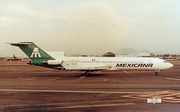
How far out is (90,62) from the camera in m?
16.7

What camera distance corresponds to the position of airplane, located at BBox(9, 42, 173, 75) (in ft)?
51.4

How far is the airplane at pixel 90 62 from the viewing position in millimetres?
15664

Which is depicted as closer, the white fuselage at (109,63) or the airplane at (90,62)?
the airplane at (90,62)

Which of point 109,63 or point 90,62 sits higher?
point 90,62

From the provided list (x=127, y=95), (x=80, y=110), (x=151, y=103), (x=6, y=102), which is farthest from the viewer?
(x=127, y=95)

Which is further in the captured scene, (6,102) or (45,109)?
(6,102)

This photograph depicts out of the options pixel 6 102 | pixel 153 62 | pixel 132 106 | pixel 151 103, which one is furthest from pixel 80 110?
pixel 153 62

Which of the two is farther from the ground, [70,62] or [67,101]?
[70,62]

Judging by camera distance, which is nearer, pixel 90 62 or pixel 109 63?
pixel 90 62

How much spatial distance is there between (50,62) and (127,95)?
916 centimetres

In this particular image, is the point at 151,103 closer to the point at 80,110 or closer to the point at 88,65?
the point at 80,110

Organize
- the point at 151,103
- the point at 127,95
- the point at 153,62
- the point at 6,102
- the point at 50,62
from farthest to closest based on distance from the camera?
the point at 153,62, the point at 50,62, the point at 127,95, the point at 6,102, the point at 151,103

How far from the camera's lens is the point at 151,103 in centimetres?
647

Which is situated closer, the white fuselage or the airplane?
the airplane
